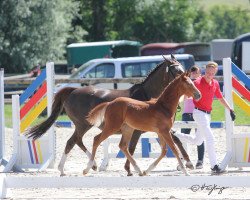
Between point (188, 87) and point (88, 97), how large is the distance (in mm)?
2277

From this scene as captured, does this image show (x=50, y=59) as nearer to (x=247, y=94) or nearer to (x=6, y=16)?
(x=6, y=16)

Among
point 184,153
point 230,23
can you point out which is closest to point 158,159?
point 184,153

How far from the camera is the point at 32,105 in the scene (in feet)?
46.4

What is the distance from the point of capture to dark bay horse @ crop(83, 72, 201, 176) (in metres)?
11.8

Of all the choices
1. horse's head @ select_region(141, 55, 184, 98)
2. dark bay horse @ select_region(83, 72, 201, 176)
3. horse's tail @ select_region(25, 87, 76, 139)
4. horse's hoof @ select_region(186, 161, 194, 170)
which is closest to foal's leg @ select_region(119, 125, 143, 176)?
dark bay horse @ select_region(83, 72, 201, 176)

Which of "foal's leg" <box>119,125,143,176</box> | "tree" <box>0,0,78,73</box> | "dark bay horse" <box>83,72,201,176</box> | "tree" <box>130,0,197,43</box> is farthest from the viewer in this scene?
"tree" <box>130,0,197,43</box>

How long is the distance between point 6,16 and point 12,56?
223 cm

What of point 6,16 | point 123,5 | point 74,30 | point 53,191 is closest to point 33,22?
point 6,16

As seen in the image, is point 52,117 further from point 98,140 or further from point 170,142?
point 170,142

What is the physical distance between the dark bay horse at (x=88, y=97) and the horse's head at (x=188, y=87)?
3.21ft

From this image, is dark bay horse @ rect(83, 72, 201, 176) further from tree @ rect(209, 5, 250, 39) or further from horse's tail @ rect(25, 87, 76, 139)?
tree @ rect(209, 5, 250, 39)

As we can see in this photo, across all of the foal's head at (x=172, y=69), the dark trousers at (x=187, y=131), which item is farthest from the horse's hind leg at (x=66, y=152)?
the dark trousers at (x=187, y=131)

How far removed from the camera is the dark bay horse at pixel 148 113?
1182 cm

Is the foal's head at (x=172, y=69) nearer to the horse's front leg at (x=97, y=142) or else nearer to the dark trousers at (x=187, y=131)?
the dark trousers at (x=187, y=131)
